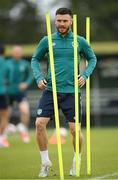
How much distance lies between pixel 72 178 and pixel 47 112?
1.13 meters

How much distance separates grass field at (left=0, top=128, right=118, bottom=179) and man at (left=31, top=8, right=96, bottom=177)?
1.54 ft

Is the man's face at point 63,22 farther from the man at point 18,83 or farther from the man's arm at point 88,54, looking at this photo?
the man at point 18,83

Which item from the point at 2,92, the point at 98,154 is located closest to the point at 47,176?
the point at 98,154

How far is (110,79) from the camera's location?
1217 inches

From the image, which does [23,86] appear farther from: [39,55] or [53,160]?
[39,55]

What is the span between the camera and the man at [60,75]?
12.0 meters

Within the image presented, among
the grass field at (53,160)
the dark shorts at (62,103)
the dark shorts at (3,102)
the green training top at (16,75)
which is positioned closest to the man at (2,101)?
the dark shorts at (3,102)

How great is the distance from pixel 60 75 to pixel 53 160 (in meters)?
2.94

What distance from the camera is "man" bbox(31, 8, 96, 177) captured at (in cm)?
1196

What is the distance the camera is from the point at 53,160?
14719 mm

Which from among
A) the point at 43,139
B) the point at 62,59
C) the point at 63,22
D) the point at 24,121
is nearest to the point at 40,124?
the point at 43,139

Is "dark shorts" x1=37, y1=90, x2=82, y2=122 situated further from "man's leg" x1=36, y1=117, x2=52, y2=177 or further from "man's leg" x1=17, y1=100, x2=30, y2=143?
"man's leg" x1=17, y1=100, x2=30, y2=143

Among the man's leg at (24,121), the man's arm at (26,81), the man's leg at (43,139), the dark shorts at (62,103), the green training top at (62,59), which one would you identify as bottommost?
the man's leg at (24,121)

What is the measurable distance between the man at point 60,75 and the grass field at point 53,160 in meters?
0.47
